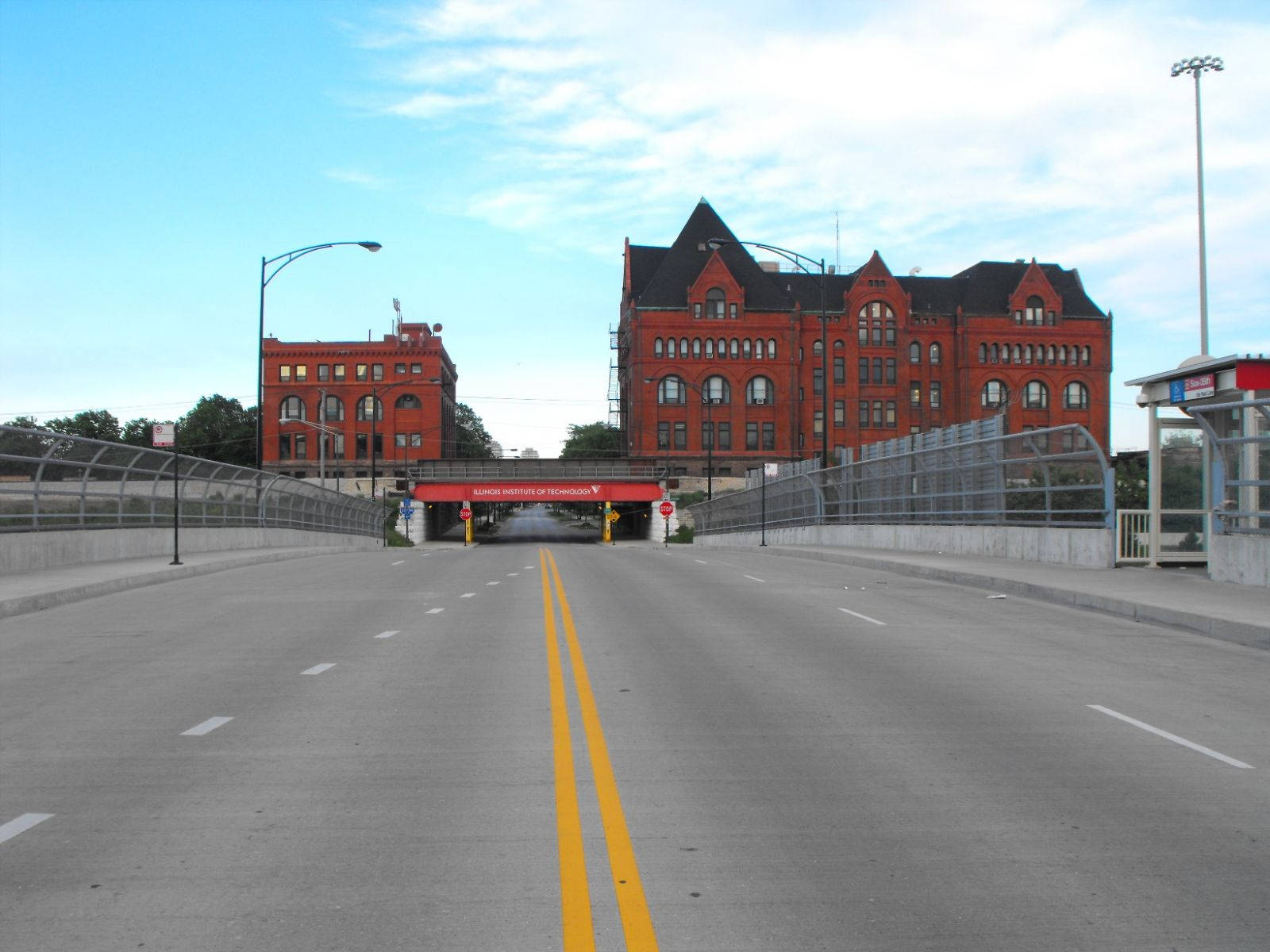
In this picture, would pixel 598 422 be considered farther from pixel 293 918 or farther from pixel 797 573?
pixel 293 918

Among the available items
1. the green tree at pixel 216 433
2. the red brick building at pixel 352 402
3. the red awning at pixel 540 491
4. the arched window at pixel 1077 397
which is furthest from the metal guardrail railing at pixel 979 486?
the green tree at pixel 216 433

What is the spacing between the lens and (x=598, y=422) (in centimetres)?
16062

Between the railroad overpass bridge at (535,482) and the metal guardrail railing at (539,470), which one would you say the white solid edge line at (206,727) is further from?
the metal guardrail railing at (539,470)

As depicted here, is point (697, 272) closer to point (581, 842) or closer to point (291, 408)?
point (291, 408)

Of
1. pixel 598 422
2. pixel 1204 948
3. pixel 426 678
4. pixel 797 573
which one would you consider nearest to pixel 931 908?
pixel 1204 948

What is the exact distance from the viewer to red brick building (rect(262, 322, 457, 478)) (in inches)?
4309

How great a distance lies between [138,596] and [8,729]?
10.3 meters

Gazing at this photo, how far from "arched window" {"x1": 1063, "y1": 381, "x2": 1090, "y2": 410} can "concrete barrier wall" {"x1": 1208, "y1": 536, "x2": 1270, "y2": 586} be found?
92133mm

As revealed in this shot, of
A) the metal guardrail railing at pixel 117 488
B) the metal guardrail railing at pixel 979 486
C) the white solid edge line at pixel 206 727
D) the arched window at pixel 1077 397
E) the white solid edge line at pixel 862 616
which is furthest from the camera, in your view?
the arched window at pixel 1077 397

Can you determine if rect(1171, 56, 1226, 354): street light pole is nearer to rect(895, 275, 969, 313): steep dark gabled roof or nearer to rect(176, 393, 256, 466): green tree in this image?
rect(895, 275, 969, 313): steep dark gabled roof

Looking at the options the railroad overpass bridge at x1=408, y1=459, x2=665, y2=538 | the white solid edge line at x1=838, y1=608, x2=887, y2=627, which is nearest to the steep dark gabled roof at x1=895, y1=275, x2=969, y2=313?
the railroad overpass bridge at x1=408, y1=459, x2=665, y2=538

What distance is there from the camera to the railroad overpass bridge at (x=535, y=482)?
8531 cm

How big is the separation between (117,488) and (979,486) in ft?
61.6

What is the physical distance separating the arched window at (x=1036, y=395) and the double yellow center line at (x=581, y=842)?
10138 cm
